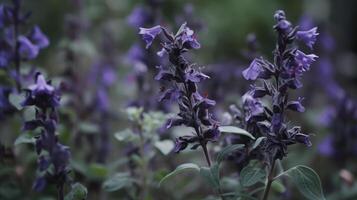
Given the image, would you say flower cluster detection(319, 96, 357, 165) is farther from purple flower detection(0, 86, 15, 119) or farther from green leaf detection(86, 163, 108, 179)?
purple flower detection(0, 86, 15, 119)

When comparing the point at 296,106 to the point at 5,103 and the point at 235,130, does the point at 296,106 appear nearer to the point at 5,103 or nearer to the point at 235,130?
the point at 235,130

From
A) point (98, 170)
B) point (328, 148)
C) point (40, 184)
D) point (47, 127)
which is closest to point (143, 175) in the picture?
point (98, 170)

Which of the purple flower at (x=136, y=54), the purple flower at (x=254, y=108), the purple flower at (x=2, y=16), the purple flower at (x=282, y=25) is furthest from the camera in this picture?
the purple flower at (x=136, y=54)

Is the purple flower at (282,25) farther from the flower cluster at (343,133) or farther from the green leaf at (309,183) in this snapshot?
the flower cluster at (343,133)

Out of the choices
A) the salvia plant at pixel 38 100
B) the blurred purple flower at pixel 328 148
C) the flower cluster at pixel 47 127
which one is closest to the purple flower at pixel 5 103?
the salvia plant at pixel 38 100

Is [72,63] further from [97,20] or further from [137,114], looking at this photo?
[97,20]

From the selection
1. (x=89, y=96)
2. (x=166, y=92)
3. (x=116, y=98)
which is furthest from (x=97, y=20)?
(x=166, y=92)
